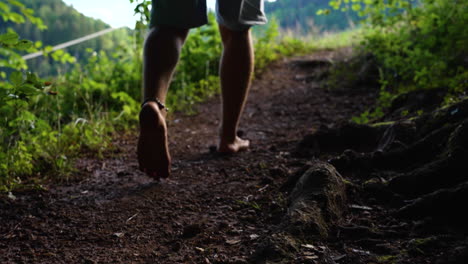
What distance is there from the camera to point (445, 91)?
8.20 feet

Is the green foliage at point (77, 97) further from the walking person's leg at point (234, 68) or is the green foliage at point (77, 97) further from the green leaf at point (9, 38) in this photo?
the walking person's leg at point (234, 68)

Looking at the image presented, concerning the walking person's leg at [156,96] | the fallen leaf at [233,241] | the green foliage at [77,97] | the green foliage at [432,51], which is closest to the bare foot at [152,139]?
the walking person's leg at [156,96]

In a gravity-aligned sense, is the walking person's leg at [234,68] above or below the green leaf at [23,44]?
below

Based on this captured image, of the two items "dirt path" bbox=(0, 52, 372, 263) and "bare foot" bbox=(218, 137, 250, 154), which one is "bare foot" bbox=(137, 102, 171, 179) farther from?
"bare foot" bbox=(218, 137, 250, 154)

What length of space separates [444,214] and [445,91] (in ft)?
5.28

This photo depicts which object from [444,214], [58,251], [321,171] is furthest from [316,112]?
[58,251]

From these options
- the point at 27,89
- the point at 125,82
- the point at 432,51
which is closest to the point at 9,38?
the point at 27,89

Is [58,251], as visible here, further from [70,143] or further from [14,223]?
[70,143]

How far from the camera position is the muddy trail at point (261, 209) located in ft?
3.77

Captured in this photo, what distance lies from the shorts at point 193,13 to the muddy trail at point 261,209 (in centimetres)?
82

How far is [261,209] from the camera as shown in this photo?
159cm

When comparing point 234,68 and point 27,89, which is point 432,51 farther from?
point 27,89

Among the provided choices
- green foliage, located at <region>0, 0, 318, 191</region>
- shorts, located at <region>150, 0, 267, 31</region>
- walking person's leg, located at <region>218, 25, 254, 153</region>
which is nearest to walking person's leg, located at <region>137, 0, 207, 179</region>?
shorts, located at <region>150, 0, 267, 31</region>

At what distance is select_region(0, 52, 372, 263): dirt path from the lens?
52.9 inches
